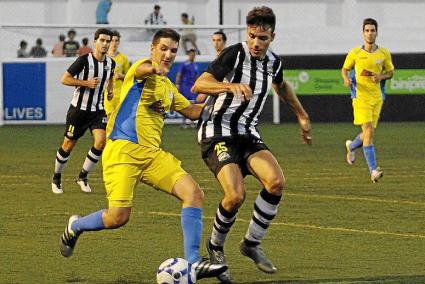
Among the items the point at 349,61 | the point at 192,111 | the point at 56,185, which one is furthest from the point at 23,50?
the point at 192,111

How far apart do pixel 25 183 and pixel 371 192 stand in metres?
4.83

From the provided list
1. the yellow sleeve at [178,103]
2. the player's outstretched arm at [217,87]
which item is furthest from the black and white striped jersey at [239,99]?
the player's outstretched arm at [217,87]

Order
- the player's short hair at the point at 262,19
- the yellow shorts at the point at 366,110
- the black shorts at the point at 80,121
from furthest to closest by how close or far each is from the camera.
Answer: the yellow shorts at the point at 366,110, the black shorts at the point at 80,121, the player's short hair at the point at 262,19

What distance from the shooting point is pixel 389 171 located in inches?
763

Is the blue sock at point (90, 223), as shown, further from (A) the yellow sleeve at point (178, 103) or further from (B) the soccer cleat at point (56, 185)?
(B) the soccer cleat at point (56, 185)

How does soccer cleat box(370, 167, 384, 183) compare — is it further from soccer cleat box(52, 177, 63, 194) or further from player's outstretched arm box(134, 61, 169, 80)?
player's outstretched arm box(134, 61, 169, 80)

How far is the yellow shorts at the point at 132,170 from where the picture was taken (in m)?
9.72

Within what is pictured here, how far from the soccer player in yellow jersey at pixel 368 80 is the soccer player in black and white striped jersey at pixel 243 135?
311 inches

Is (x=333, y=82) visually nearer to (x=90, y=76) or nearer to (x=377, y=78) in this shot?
(x=377, y=78)

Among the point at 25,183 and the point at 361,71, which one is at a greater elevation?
the point at 361,71

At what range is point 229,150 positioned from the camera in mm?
10125

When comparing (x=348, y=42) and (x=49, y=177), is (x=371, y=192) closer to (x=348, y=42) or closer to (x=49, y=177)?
(x=49, y=177)

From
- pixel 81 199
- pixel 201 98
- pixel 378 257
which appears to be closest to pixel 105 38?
pixel 81 199

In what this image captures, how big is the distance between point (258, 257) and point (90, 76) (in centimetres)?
717
